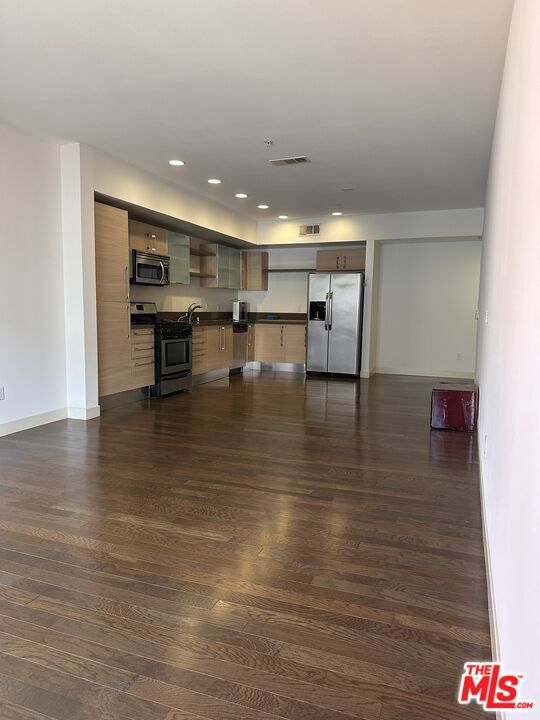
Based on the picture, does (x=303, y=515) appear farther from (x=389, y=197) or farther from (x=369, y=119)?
(x=389, y=197)

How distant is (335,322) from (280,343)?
3.94 feet

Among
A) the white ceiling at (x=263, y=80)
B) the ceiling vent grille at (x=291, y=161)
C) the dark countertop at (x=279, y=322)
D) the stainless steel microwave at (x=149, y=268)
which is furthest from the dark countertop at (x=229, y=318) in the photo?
the ceiling vent grille at (x=291, y=161)

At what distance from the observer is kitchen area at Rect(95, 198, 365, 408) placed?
5.19 metres

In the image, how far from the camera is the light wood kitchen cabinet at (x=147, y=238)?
5.55 meters

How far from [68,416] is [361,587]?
12.6 ft

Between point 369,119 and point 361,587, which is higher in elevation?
point 369,119

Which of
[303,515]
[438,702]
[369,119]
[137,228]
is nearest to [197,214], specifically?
[137,228]

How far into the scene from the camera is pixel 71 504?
2695mm

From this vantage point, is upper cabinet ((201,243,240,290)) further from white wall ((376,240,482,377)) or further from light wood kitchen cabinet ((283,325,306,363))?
white wall ((376,240,482,377))

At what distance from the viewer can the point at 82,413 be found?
4785 millimetres

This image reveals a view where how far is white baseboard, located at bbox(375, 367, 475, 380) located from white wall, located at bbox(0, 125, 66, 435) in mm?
5623

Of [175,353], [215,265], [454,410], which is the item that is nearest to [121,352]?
[175,353]
